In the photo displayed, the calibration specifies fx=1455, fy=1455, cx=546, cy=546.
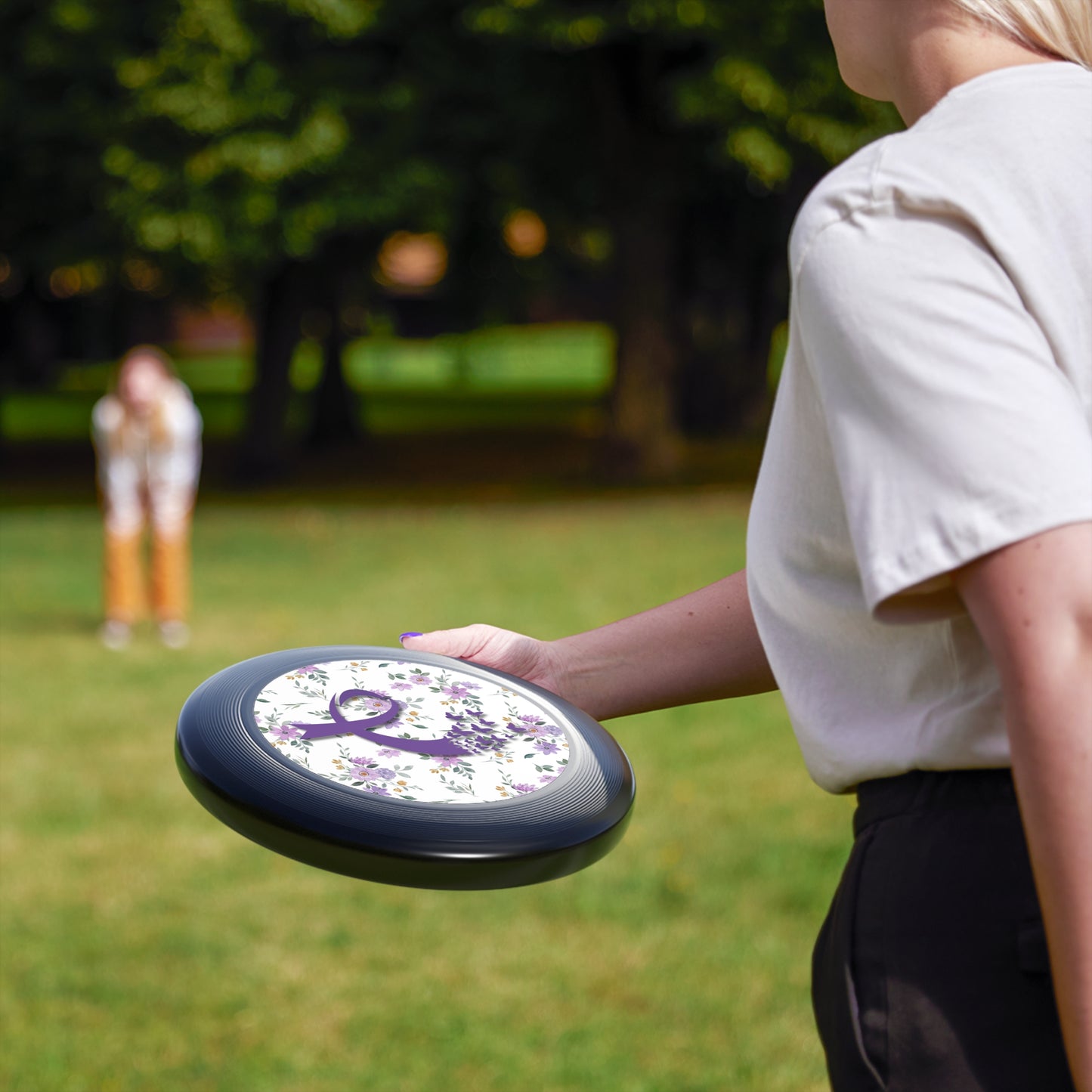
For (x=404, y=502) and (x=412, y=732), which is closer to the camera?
(x=412, y=732)

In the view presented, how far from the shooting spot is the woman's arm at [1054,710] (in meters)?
1.00

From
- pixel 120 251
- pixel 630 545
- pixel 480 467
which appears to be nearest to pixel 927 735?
pixel 630 545

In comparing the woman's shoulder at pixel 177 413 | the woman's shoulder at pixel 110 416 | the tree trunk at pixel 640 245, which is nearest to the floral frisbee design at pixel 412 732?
the woman's shoulder at pixel 177 413

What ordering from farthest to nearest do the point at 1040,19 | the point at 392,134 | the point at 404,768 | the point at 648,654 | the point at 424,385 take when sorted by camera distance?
1. the point at 424,385
2. the point at 392,134
3. the point at 648,654
4. the point at 404,768
5. the point at 1040,19

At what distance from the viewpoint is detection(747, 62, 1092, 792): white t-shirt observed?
3.34ft

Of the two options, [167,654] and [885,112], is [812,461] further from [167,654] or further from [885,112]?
[885,112]

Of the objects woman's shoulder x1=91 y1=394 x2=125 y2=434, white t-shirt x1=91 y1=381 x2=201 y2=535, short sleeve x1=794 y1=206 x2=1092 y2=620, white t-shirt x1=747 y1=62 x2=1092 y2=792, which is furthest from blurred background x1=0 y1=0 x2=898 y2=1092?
short sleeve x1=794 y1=206 x2=1092 y2=620

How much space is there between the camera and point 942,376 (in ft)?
3.36

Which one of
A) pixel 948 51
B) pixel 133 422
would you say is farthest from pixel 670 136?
pixel 948 51

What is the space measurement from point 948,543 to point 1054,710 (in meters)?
0.14

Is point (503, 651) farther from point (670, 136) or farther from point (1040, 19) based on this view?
point (670, 136)

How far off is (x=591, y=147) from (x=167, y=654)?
40.9 ft

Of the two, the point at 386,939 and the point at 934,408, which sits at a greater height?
the point at 934,408

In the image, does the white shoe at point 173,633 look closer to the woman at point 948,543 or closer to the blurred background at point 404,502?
the blurred background at point 404,502
